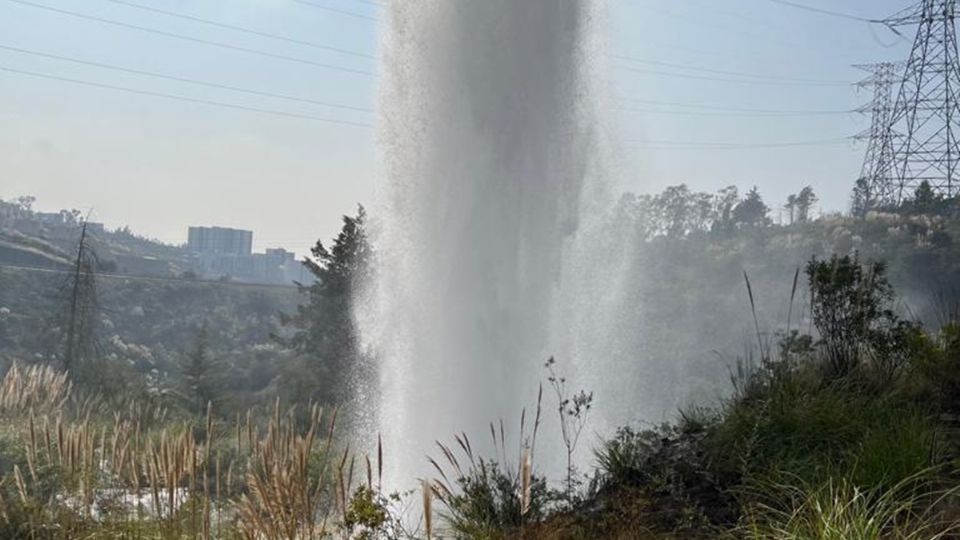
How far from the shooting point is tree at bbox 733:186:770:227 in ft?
132

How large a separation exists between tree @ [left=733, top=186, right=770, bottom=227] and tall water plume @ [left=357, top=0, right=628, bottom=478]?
1200 inches

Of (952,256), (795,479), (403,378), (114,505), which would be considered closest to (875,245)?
(952,256)

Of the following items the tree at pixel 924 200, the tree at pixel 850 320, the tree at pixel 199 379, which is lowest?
the tree at pixel 199 379

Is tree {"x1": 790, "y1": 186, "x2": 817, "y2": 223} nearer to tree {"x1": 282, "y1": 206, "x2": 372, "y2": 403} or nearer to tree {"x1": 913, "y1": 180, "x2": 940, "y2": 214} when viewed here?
tree {"x1": 913, "y1": 180, "x2": 940, "y2": 214}

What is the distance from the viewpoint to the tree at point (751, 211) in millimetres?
40188

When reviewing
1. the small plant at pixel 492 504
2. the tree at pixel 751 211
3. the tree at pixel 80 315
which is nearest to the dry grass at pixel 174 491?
the small plant at pixel 492 504

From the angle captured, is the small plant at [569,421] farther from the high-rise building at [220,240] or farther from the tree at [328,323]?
the high-rise building at [220,240]

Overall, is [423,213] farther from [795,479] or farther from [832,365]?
[795,479]

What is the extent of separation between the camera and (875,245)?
2883 cm

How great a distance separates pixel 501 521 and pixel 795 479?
5.77ft

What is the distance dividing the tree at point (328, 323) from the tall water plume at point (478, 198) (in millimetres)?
9141

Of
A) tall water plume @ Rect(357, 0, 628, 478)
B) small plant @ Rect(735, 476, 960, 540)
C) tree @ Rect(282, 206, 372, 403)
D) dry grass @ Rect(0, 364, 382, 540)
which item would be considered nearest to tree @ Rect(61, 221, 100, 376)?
tree @ Rect(282, 206, 372, 403)

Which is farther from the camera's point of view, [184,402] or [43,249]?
[43,249]

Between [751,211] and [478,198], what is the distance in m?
34.2
